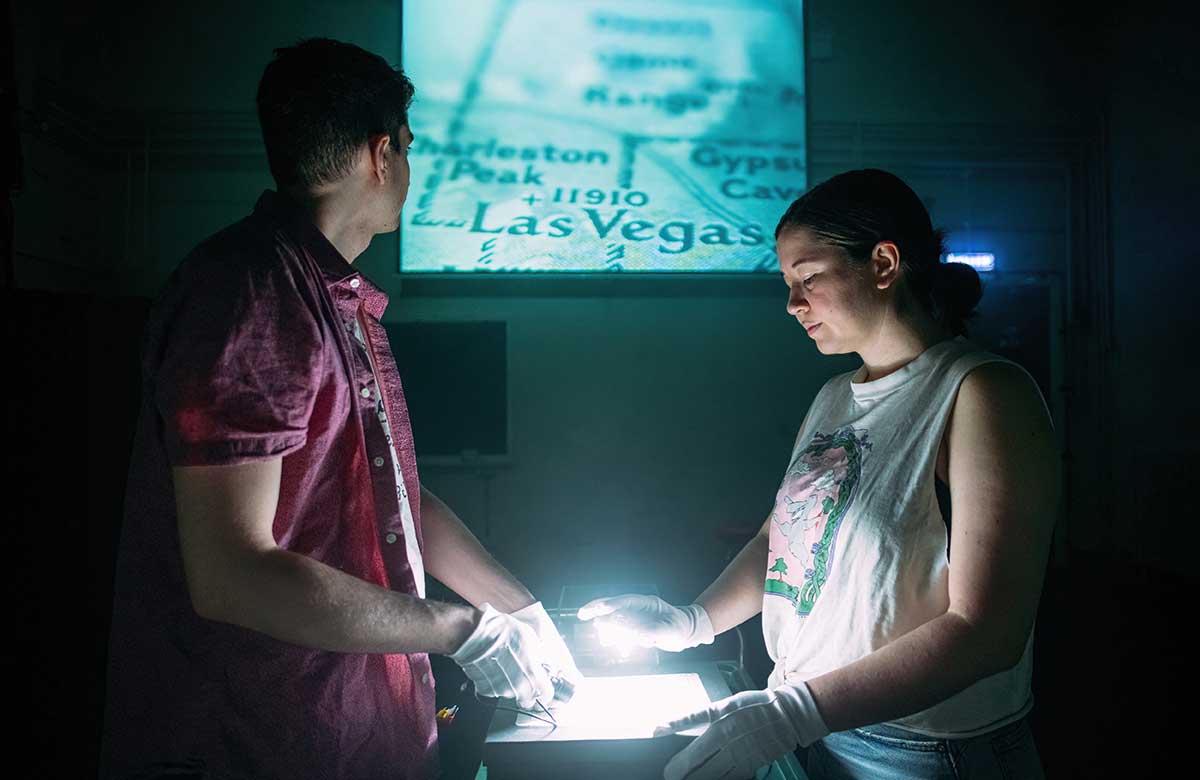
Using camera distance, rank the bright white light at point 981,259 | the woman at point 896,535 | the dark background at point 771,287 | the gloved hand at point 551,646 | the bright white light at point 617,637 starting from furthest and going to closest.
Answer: the bright white light at point 981,259 → the dark background at point 771,287 → the bright white light at point 617,637 → the gloved hand at point 551,646 → the woman at point 896,535

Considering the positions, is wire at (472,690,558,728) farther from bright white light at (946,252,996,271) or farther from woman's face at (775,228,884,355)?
bright white light at (946,252,996,271)

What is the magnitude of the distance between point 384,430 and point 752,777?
2.28 feet

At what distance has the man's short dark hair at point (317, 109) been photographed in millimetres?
920

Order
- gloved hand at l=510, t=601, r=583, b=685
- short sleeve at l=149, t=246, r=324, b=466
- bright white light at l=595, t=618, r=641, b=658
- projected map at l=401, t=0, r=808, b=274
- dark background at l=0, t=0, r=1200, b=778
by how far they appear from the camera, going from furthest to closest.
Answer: dark background at l=0, t=0, r=1200, b=778
projected map at l=401, t=0, r=808, b=274
bright white light at l=595, t=618, r=641, b=658
gloved hand at l=510, t=601, r=583, b=685
short sleeve at l=149, t=246, r=324, b=466

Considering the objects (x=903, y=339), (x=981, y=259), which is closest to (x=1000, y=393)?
(x=903, y=339)

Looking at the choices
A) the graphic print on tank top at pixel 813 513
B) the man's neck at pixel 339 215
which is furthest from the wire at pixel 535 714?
the man's neck at pixel 339 215

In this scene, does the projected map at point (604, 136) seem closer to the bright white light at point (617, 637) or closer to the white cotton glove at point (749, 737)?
the bright white light at point (617, 637)

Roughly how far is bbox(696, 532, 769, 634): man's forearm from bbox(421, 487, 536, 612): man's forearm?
37cm

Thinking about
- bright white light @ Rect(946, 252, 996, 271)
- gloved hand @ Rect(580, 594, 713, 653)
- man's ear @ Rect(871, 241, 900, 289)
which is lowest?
gloved hand @ Rect(580, 594, 713, 653)

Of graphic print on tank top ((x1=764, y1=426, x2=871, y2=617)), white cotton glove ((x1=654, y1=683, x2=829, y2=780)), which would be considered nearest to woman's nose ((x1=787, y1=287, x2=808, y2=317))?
graphic print on tank top ((x1=764, y1=426, x2=871, y2=617))

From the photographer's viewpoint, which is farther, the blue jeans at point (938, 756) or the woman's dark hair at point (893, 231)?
the woman's dark hair at point (893, 231)

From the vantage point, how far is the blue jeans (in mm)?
932

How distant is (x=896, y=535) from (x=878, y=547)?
0.10 feet

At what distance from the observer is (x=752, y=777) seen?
36.3 inches
